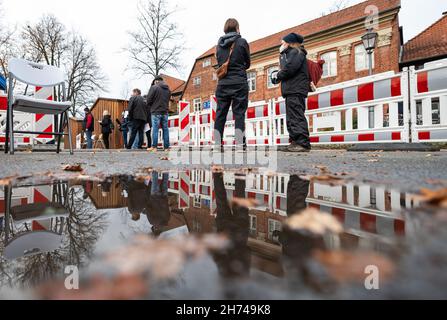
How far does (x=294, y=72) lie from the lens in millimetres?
4344

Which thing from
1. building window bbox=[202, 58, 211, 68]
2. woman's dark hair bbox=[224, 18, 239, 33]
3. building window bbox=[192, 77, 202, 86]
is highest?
building window bbox=[202, 58, 211, 68]

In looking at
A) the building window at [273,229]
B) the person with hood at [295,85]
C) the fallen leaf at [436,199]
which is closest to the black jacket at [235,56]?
the person with hood at [295,85]

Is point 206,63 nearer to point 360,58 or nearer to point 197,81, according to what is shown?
point 197,81

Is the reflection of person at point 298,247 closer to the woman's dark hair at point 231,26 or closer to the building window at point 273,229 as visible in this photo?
the building window at point 273,229

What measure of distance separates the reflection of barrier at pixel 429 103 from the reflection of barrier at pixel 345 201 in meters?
4.33

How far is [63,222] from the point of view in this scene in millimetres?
794

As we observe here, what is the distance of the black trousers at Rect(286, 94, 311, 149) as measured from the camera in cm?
439

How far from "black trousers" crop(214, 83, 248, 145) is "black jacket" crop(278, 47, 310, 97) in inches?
24.9

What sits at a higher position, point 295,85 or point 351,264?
point 295,85

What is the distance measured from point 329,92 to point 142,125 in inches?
191

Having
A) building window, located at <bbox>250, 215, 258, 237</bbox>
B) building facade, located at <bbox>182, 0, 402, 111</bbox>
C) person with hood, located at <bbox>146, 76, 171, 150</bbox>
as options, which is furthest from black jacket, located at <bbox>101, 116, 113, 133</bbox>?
building window, located at <bbox>250, 215, 258, 237</bbox>

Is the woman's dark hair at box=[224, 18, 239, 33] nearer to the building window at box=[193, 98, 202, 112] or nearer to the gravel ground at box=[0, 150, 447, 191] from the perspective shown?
the gravel ground at box=[0, 150, 447, 191]

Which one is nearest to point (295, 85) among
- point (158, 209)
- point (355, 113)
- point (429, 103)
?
point (355, 113)

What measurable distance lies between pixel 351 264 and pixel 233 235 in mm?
239
